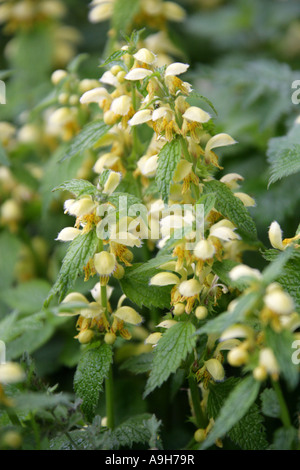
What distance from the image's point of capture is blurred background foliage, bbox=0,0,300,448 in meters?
1.58

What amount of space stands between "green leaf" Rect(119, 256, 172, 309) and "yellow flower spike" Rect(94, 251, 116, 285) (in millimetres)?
75

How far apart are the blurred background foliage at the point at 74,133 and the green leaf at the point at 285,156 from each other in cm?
1

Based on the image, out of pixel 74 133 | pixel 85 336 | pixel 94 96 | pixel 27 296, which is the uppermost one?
pixel 94 96

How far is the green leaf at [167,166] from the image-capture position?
3.37ft

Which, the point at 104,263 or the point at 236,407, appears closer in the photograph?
the point at 236,407

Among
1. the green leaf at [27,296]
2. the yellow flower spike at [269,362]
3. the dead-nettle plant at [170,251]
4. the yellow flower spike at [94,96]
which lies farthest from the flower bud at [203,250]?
the green leaf at [27,296]

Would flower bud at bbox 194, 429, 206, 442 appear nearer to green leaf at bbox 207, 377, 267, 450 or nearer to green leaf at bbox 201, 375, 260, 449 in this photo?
green leaf at bbox 207, 377, 267, 450

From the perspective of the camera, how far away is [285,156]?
1.27 meters

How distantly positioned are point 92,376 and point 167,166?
1.45 feet

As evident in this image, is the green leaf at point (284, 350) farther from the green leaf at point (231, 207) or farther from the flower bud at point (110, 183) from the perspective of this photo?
the flower bud at point (110, 183)

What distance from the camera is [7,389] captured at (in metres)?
1.08

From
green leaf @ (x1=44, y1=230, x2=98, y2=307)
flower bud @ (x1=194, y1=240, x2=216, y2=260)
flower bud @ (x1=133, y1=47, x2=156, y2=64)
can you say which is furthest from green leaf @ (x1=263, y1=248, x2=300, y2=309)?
flower bud @ (x1=133, y1=47, x2=156, y2=64)

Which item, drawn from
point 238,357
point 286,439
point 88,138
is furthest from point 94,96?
point 286,439

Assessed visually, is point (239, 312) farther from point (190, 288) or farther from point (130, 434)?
point (130, 434)
